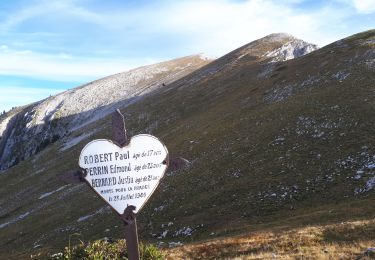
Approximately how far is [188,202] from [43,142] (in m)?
114

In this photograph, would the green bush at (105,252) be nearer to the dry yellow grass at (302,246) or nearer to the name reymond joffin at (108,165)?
the name reymond joffin at (108,165)

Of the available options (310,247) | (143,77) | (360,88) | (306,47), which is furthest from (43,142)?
(310,247)

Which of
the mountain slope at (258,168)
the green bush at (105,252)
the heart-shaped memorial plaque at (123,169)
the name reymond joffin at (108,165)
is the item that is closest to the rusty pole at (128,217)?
the heart-shaped memorial plaque at (123,169)

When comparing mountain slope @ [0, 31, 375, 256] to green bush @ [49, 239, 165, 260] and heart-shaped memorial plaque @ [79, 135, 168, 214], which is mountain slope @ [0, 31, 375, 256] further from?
heart-shaped memorial plaque @ [79, 135, 168, 214]

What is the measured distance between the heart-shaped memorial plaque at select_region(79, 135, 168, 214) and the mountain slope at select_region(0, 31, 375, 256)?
18490 millimetres

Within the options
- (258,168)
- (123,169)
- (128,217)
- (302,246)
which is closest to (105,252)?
(128,217)

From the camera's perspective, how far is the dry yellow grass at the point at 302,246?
52.5 ft

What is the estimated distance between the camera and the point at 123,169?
9109 mm

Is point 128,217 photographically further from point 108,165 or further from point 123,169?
point 108,165

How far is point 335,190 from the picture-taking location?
3064 cm

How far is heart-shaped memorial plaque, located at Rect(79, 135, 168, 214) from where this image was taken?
29.6ft

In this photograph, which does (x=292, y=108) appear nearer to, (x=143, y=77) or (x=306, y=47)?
(x=306, y=47)

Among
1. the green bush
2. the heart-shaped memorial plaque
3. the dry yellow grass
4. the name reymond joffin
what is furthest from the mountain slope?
the name reymond joffin

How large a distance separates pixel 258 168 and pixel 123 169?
100 ft
